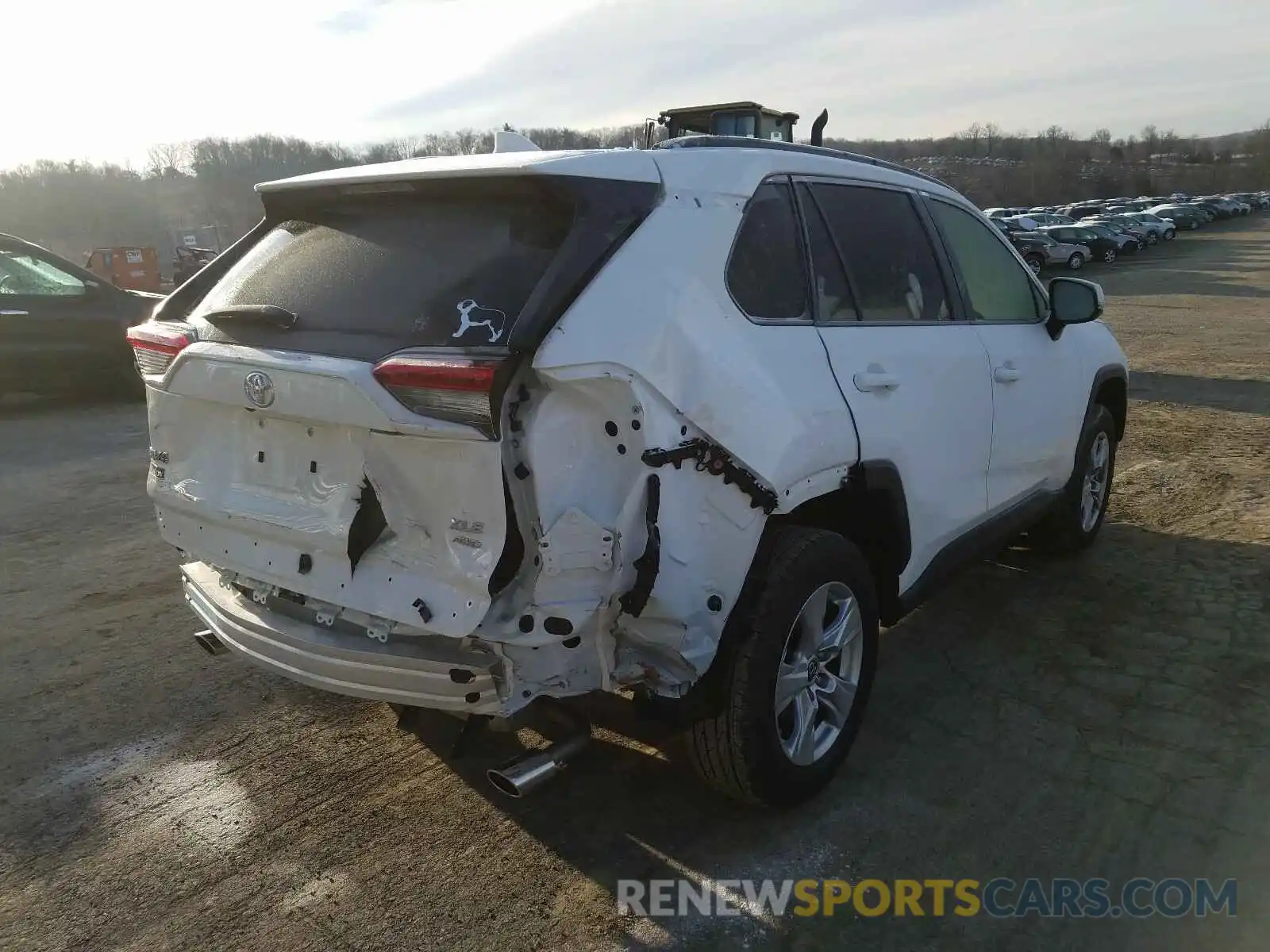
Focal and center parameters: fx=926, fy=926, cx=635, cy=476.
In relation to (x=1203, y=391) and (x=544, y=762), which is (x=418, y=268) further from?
(x=1203, y=391)

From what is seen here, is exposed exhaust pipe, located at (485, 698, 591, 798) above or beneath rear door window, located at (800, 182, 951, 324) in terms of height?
beneath

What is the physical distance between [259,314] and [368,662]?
1.12 meters

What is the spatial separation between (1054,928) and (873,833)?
1.87 ft

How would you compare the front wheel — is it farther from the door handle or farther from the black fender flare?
the black fender flare

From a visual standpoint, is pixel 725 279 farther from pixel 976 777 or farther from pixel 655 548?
pixel 976 777

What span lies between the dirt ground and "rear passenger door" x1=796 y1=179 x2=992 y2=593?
32.4 inches

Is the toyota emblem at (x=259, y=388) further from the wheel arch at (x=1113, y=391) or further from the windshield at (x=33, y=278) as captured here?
the windshield at (x=33, y=278)

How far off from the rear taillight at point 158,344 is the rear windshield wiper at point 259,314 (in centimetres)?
11

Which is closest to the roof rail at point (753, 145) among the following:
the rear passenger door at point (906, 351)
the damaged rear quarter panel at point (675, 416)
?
the rear passenger door at point (906, 351)

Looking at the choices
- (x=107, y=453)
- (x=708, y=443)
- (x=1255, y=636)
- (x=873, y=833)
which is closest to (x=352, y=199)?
(x=708, y=443)

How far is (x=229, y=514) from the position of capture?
9.22 ft

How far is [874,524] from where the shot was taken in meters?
3.29

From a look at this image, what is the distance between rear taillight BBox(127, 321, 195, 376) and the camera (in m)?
2.97

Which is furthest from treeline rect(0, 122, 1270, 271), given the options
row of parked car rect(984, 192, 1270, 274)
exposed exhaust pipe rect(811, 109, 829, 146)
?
exposed exhaust pipe rect(811, 109, 829, 146)
